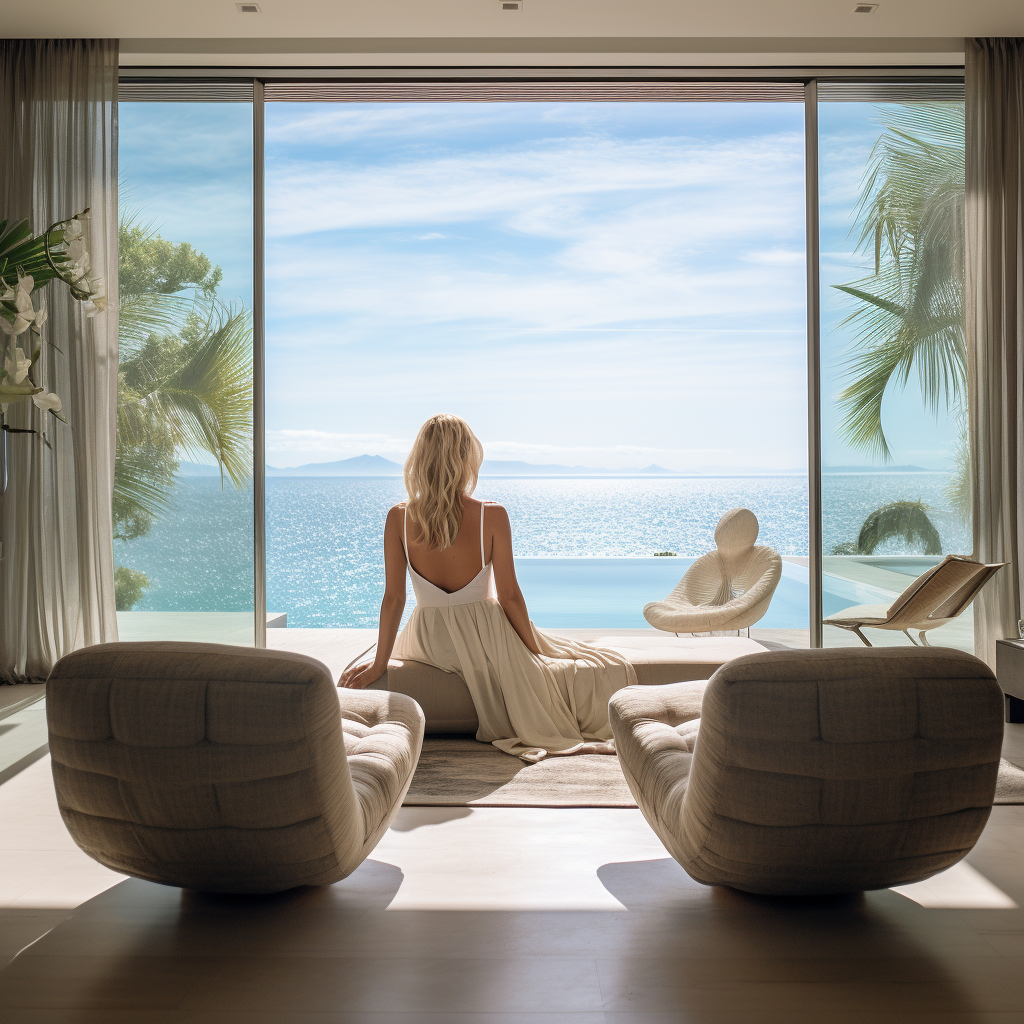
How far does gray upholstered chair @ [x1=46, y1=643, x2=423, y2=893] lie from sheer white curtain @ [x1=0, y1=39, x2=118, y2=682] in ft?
10.1

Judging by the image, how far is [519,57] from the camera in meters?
4.65

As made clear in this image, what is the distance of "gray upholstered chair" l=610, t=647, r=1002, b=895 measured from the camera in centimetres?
170

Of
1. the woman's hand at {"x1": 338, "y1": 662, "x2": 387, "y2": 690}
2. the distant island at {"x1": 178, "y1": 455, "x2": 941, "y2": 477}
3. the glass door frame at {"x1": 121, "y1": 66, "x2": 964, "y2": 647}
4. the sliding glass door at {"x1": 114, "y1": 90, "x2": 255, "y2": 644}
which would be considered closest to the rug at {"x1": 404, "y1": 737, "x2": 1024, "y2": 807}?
the woman's hand at {"x1": 338, "y1": 662, "x2": 387, "y2": 690}

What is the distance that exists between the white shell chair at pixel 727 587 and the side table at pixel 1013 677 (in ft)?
3.74

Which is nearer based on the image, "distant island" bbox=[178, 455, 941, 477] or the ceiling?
the ceiling

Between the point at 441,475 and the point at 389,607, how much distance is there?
55cm

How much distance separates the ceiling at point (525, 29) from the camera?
4.27 meters

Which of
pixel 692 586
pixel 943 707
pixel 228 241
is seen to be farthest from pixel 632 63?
pixel 943 707

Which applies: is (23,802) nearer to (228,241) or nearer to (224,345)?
(224,345)

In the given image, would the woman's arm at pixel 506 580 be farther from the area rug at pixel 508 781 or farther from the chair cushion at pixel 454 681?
the area rug at pixel 508 781

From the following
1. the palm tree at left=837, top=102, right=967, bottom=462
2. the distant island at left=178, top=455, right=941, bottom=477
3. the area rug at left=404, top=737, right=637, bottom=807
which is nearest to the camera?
the area rug at left=404, top=737, right=637, bottom=807

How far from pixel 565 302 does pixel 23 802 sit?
2199 centimetres

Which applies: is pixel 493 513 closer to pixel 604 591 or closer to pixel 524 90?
pixel 524 90

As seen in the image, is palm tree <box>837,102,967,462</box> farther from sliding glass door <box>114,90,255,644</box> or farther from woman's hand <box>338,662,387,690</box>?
sliding glass door <box>114,90,255,644</box>
